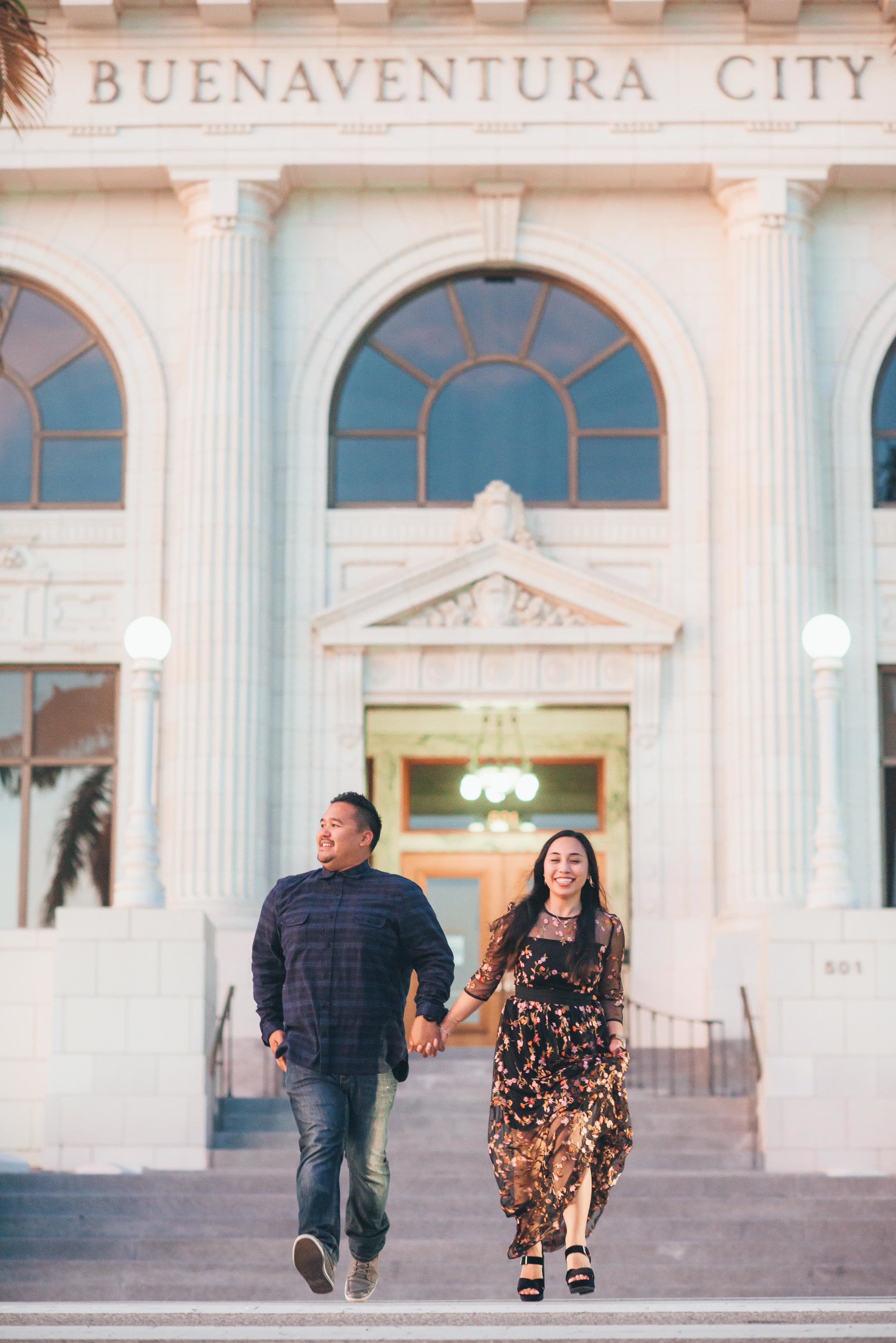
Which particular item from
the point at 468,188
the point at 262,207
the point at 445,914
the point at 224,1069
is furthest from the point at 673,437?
the point at 224,1069

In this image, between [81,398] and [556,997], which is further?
[81,398]

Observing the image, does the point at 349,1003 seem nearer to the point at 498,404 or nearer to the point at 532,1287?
the point at 532,1287

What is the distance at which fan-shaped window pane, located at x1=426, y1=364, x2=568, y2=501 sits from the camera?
21.2 m

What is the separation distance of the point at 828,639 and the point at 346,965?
8550mm

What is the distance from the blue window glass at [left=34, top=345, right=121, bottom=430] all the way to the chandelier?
525cm

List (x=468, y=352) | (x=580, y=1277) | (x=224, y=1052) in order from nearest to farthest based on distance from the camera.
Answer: (x=580, y=1277)
(x=224, y=1052)
(x=468, y=352)

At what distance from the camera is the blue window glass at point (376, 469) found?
21188mm

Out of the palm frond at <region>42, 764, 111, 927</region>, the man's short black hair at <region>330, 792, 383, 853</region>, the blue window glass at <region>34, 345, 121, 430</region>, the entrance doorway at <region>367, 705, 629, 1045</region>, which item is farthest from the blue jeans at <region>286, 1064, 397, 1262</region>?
the entrance doorway at <region>367, 705, 629, 1045</region>

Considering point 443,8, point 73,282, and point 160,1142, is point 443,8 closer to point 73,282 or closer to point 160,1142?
point 73,282

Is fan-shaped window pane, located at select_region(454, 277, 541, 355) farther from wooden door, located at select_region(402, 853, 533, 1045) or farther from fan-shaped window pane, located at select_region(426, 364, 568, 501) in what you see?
wooden door, located at select_region(402, 853, 533, 1045)

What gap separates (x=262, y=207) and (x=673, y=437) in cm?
495

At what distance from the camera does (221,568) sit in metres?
20.2

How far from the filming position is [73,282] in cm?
2145

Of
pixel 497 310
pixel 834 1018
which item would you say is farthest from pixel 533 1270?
pixel 497 310
